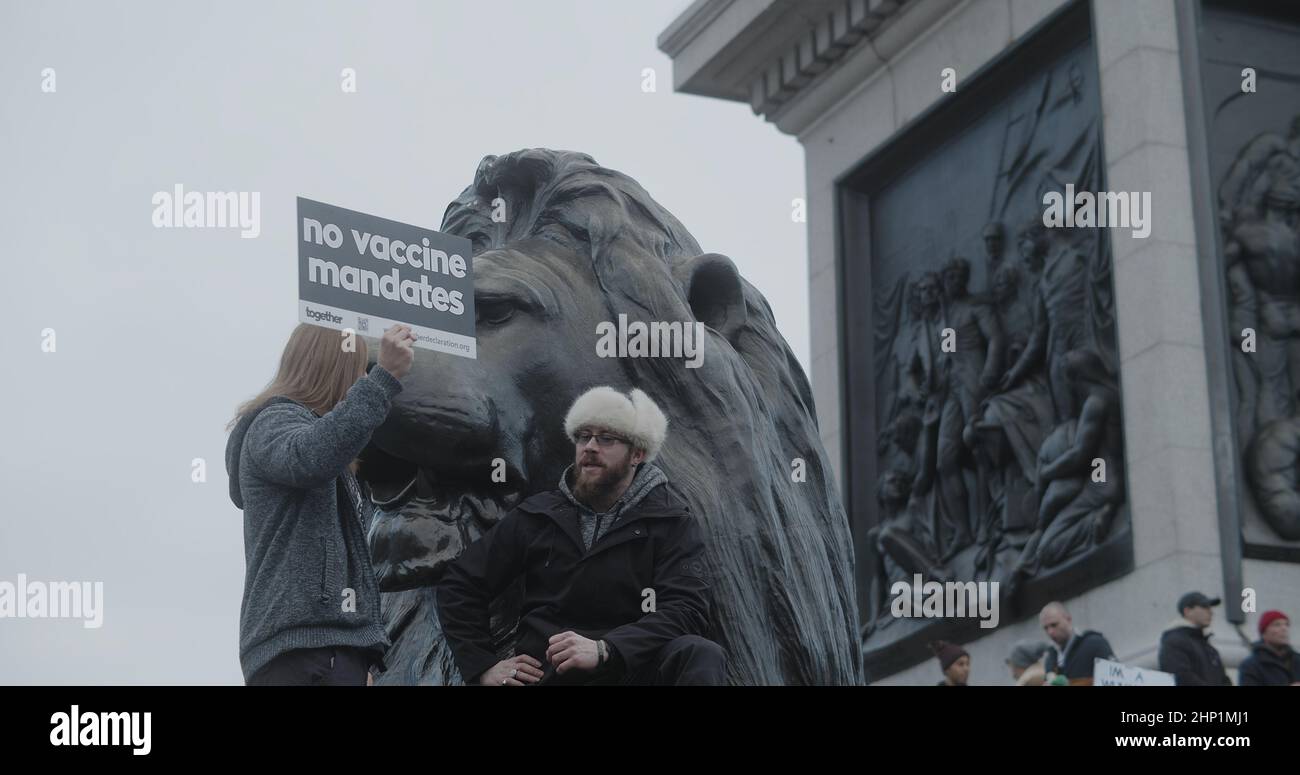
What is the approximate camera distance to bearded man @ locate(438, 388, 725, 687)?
6180 millimetres

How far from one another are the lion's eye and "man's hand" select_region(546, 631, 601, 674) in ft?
4.74

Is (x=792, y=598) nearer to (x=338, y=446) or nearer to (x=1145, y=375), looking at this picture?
(x=338, y=446)

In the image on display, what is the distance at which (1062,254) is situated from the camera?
Result: 20469 millimetres

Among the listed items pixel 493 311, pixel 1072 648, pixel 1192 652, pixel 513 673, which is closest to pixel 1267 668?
pixel 1192 652

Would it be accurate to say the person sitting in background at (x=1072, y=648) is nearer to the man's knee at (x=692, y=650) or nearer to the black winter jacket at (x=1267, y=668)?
the black winter jacket at (x=1267, y=668)

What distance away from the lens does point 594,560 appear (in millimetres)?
6270

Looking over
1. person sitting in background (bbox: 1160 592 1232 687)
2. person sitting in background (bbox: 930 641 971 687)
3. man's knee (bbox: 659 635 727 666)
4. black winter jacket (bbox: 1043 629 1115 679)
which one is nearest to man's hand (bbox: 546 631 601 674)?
man's knee (bbox: 659 635 727 666)

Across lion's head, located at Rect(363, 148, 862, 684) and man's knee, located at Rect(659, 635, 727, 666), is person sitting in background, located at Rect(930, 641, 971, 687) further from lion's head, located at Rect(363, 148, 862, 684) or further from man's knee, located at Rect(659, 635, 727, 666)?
man's knee, located at Rect(659, 635, 727, 666)

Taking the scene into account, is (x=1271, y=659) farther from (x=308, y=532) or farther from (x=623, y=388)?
(x=308, y=532)

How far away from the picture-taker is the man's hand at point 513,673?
6.02 metres

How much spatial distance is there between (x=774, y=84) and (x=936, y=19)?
8.01 ft

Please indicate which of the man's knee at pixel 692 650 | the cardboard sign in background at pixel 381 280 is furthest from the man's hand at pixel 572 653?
the cardboard sign in background at pixel 381 280

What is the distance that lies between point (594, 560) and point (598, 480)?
226 mm
